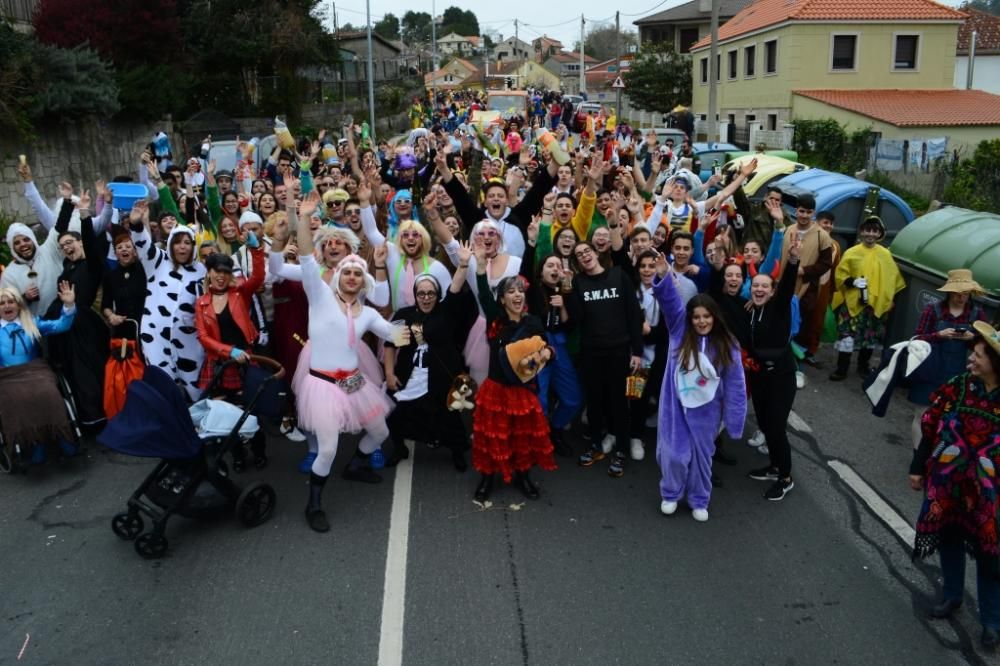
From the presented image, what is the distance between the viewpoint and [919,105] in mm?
27625

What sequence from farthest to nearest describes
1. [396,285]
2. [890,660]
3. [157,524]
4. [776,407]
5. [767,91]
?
1. [767,91]
2. [396,285]
3. [776,407]
4. [157,524]
5. [890,660]

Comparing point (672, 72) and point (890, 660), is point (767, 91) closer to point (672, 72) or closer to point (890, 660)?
point (672, 72)

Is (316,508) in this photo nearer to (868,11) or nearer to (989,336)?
(989,336)

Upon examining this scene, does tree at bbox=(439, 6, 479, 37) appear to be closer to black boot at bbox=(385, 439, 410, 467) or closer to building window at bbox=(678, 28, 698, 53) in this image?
building window at bbox=(678, 28, 698, 53)

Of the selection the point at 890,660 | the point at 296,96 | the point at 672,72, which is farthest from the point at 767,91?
the point at 890,660

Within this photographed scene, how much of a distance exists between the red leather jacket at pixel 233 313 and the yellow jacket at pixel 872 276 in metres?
5.86

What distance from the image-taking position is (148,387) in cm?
470

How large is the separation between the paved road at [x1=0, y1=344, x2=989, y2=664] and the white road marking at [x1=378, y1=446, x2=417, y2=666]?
0.02m

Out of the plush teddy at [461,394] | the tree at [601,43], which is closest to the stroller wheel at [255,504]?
the plush teddy at [461,394]

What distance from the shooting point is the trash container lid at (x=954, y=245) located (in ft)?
23.2

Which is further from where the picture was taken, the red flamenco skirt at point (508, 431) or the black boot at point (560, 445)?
the black boot at point (560, 445)

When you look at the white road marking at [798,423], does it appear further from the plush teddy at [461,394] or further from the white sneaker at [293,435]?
the white sneaker at [293,435]

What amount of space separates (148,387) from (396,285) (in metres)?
2.17

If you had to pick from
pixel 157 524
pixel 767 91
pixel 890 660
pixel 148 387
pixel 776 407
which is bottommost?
pixel 890 660
